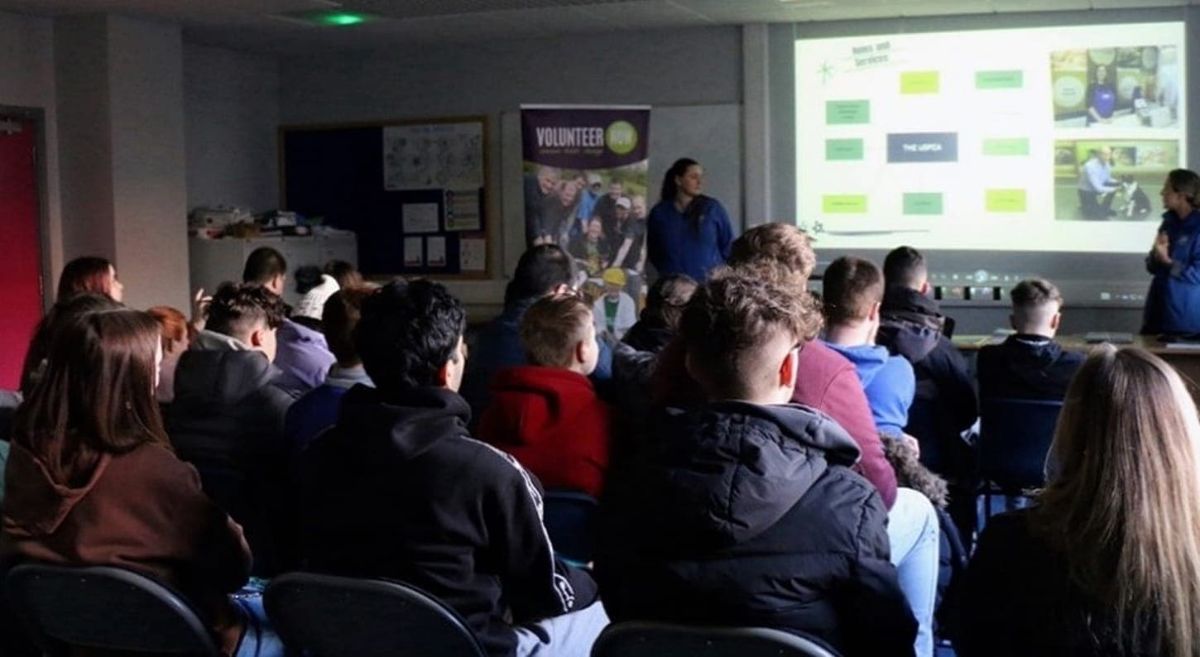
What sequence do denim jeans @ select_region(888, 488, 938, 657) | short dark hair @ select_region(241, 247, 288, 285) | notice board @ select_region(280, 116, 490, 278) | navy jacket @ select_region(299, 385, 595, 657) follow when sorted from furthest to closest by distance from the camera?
notice board @ select_region(280, 116, 490, 278)
short dark hair @ select_region(241, 247, 288, 285)
denim jeans @ select_region(888, 488, 938, 657)
navy jacket @ select_region(299, 385, 595, 657)

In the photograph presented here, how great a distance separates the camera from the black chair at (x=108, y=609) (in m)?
2.31

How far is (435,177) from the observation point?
9.20 metres

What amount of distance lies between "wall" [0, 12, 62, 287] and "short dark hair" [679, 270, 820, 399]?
6.42 metres

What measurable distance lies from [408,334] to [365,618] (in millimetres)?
Answer: 491

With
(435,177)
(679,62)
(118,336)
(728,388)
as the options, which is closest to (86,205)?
(435,177)

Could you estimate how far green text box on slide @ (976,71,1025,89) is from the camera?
7.69m

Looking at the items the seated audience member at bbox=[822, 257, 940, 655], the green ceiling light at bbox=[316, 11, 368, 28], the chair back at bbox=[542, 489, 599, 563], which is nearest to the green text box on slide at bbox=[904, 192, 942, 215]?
the green ceiling light at bbox=[316, 11, 368, 28]

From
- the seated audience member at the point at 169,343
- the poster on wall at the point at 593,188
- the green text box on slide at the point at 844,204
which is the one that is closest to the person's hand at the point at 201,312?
the seated audience member at the point at 169,343

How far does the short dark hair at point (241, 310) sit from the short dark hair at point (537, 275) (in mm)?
885

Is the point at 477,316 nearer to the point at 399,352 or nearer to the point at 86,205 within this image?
the point at 86,205

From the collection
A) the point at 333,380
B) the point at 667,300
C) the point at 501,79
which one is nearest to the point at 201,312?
the point at 333,380

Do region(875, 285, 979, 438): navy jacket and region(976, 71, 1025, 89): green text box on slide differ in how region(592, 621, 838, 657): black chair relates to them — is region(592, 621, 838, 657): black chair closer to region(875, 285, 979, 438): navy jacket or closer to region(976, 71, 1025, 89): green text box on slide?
region(875, 285, 979, 438): navy jacket

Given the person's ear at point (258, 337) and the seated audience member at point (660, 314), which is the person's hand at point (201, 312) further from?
the seated audience member at point (660, 314)

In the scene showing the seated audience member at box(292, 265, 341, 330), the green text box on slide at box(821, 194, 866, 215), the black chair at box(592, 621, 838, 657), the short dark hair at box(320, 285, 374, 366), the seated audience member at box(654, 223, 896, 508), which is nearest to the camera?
the black chair at box(592, 621, 838, 657)
